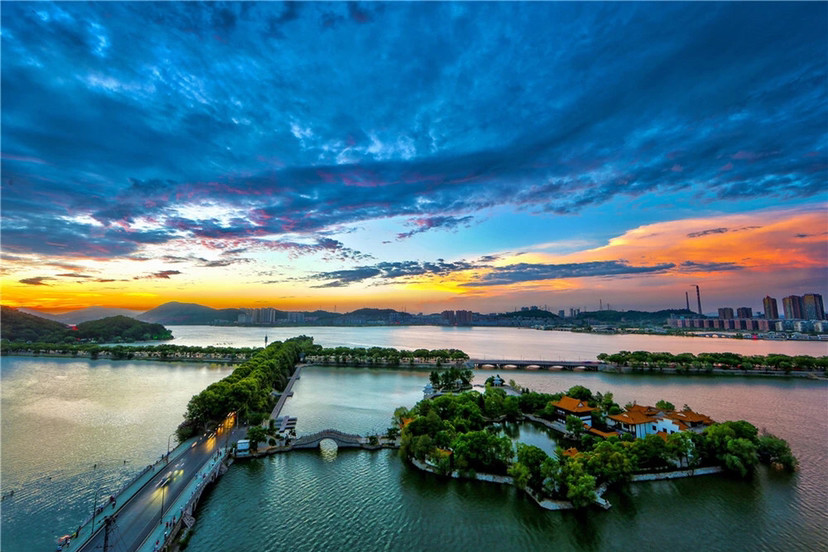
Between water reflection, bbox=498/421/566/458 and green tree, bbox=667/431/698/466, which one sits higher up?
green tree, bbox=667/431/698/466

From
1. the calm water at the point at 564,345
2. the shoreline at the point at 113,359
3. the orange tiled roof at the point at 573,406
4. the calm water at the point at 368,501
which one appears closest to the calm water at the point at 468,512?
the calm water at the point at 368,501

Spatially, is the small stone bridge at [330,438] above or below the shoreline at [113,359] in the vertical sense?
below

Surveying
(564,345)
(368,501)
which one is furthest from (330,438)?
(564,345)

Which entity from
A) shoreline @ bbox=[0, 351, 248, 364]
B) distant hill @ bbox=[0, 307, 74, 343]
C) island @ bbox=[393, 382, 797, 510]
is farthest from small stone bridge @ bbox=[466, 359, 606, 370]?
distant hill @ bbox=[0, 307, 74, 343]

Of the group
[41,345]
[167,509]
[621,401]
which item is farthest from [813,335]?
[41,345]

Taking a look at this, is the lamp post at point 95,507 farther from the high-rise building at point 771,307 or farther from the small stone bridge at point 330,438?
the high-rise building at point 771,307

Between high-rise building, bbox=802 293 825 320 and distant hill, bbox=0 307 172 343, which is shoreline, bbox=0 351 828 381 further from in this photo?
high-rise building, bbox=802 293 825 320
